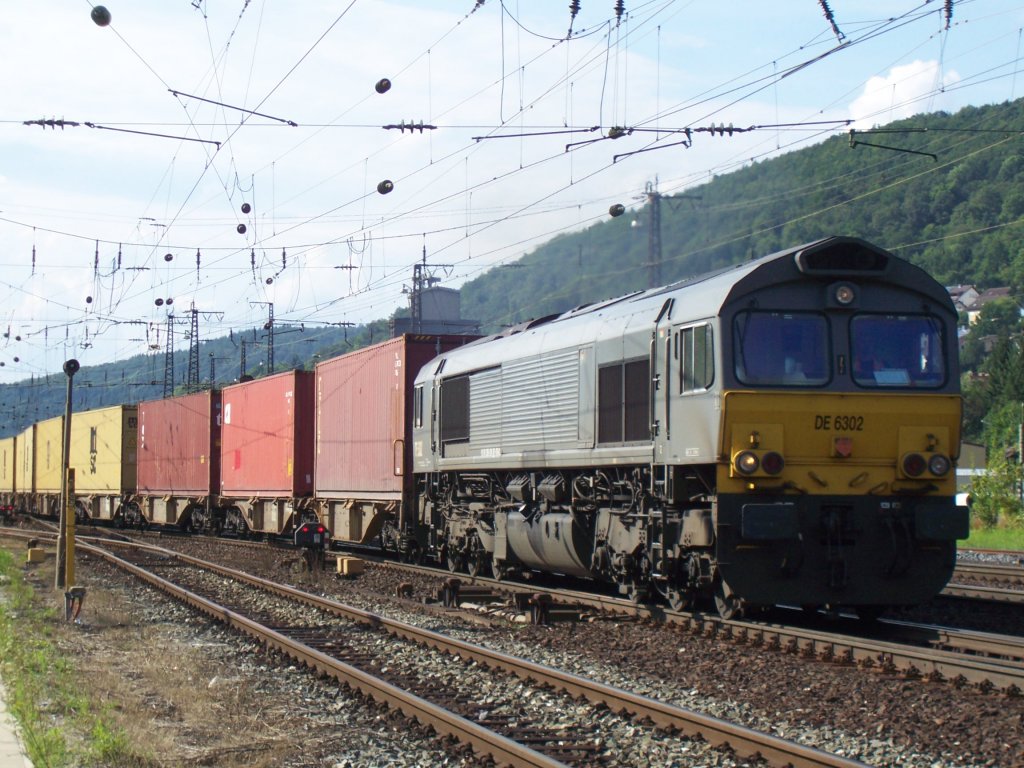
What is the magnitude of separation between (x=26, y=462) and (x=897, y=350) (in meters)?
55.3

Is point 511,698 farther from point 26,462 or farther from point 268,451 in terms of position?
point 26,462

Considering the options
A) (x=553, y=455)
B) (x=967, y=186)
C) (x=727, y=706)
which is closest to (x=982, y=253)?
(x=967, y=186)

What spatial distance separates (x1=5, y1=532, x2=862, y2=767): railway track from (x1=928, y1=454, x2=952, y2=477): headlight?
4.87m

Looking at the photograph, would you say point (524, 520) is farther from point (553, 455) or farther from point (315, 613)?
point (315, 613)

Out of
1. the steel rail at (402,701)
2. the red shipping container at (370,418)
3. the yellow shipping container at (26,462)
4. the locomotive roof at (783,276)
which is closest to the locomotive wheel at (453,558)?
the red shipping container at (370,418)

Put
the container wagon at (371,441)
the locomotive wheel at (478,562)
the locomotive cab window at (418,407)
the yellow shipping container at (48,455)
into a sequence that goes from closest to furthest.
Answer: the locomotive wheel at (478,562) < the locomotive cab window at (418,407) < the container wagon at (371,441) < the yellow shipping container at (48,455)

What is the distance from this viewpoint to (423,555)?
955 inches

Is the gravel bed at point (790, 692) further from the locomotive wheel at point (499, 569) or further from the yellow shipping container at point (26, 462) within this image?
the yellow shipping container at point (26, 462)

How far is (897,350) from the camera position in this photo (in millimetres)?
12875

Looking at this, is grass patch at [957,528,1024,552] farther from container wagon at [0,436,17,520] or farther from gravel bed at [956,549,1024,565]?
container wagon at [0,436,17,520]

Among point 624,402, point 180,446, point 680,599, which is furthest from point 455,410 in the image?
point 180,446

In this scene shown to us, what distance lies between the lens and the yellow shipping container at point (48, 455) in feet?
168

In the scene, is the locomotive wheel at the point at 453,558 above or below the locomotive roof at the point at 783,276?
below

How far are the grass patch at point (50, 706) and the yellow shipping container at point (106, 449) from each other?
30.9 metres
